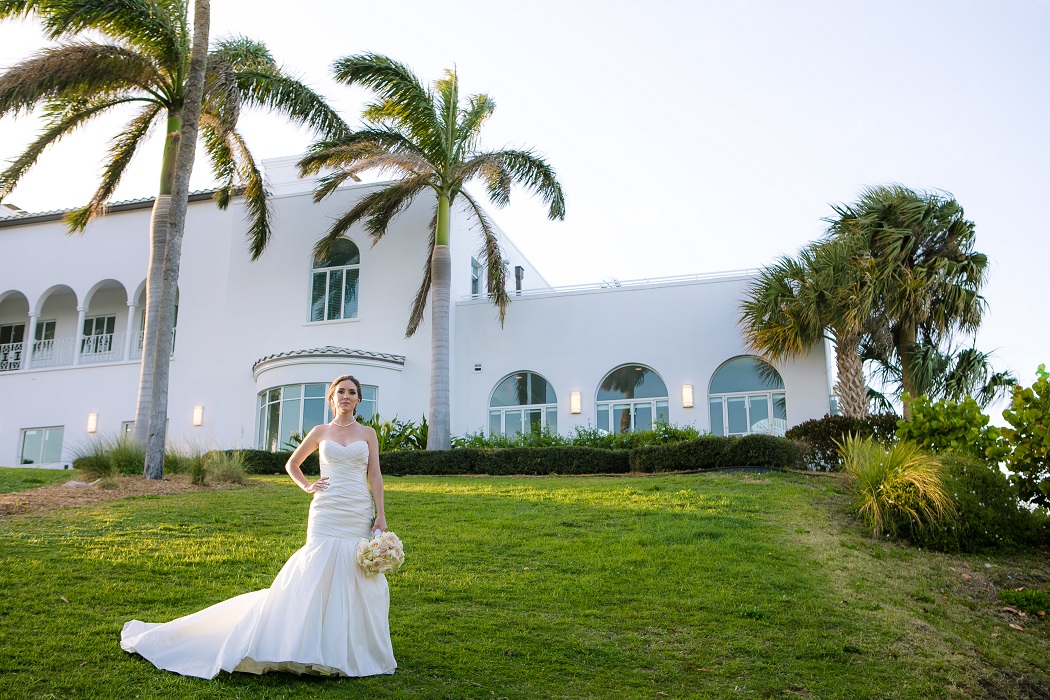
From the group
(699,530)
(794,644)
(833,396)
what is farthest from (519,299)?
(794,644)

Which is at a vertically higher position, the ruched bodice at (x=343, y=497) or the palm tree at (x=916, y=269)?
the palm tree at (x=916, y=269)

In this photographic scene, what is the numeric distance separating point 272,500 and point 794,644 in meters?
8.56

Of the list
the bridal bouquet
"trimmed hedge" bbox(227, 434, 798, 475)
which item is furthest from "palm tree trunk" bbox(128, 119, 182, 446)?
the bridal bouquet

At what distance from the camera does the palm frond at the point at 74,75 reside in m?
17.7

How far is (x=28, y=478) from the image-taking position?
17.1m

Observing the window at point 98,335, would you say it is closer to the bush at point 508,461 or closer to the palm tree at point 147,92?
the palm tree at point 147,92

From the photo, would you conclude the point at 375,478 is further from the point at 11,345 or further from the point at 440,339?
the point at 11,345

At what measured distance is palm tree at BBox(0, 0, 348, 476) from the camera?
58.6 feet

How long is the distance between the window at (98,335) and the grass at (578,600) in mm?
16363

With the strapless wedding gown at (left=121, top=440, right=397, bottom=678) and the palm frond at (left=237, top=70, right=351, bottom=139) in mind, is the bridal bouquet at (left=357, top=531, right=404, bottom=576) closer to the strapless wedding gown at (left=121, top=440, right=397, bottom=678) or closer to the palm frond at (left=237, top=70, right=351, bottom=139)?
the strapless wedding gown at (left=121, top=440, right=397, bottom=678)

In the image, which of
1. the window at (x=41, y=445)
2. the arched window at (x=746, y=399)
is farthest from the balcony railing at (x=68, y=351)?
the arched window at (x=746, y=399)

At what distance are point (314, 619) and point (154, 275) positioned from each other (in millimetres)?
14986

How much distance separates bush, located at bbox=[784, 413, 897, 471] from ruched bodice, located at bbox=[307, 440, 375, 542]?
40.6ft

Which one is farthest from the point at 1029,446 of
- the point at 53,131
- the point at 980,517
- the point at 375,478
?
the point at 53,131
